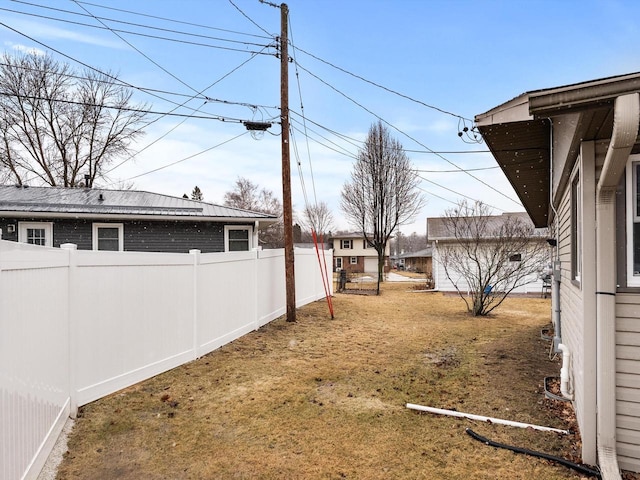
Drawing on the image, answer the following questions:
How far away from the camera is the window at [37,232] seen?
10977 mm

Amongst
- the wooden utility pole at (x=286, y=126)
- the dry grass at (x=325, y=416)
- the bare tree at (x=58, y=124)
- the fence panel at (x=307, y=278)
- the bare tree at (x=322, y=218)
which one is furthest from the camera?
the bare tree at (x=322, y=218)

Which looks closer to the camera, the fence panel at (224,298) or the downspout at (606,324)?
the downspout at (606,324)

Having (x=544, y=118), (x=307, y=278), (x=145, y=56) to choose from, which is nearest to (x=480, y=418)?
(x=544, y=118)

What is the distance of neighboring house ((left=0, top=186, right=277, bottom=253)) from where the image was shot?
10.9 metres

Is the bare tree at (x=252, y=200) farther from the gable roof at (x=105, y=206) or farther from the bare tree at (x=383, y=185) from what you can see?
the gable roof at (x=105, y=206)

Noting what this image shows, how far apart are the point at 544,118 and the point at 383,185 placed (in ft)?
67.3

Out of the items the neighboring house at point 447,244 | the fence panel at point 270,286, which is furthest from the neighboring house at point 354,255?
the fence panel at point 270,286

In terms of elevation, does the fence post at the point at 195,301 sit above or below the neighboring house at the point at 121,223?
below

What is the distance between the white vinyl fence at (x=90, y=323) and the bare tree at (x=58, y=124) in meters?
16.3

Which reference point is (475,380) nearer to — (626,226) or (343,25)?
(626,226)

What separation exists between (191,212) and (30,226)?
4.46 m

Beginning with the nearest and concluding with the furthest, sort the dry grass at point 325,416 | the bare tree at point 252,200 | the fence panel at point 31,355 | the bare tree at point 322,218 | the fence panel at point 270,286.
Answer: the fence panel at point 31,355, the dry grass at point 325,416, the fence panel at point 270,286, the bare tree at point 252,200, the bare tree at point 322,218

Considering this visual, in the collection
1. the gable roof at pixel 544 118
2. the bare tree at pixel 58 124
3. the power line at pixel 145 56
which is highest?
the bare tree at pixel 58 124

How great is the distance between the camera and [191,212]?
11.6 meters
